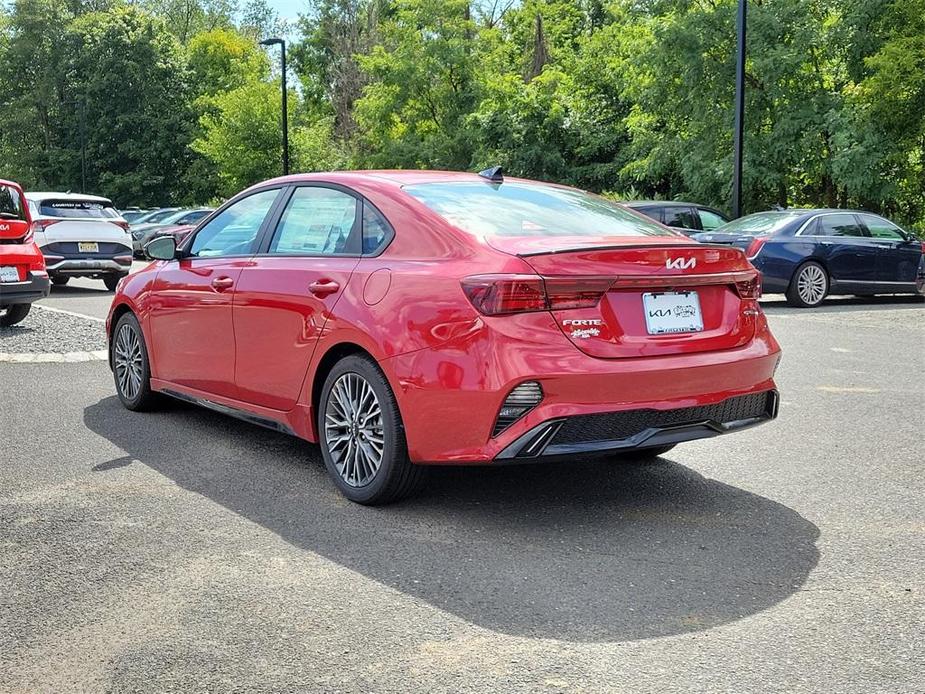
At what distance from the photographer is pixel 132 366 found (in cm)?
730

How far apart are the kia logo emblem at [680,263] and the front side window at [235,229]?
7.75 feet

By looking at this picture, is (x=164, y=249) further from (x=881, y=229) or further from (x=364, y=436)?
(x=881, y=229)

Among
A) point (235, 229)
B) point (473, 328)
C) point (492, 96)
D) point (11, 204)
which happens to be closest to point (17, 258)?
point (11, 204)

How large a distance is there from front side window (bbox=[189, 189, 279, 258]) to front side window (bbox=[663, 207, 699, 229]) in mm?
12298

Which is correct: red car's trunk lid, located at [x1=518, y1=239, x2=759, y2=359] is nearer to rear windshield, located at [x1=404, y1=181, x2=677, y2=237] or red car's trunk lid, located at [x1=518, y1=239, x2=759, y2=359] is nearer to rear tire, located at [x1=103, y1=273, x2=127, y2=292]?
rear windshield, located at [x1=404, y1=181, x2=677, y2=237]

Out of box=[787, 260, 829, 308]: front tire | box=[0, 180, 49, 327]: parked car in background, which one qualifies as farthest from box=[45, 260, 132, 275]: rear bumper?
box=[787, 260, 829, 308]: front tire

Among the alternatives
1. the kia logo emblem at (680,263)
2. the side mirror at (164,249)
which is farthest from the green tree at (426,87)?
the kia logo emblem at (680,263)

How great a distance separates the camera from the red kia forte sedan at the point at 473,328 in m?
4.45

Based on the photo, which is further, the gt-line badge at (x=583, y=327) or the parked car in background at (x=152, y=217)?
the parked car in background at (x=152, y=217)

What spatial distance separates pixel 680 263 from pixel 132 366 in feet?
13.2

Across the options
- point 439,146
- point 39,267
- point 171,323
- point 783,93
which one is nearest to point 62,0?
point 439,146

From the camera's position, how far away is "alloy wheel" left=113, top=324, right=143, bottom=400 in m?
7.22

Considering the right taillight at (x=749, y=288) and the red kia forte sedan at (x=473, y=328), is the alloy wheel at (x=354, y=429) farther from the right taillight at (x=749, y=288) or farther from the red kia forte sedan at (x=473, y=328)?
the right taillight at (x=749, y=288)

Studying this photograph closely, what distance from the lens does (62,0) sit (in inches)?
2825
